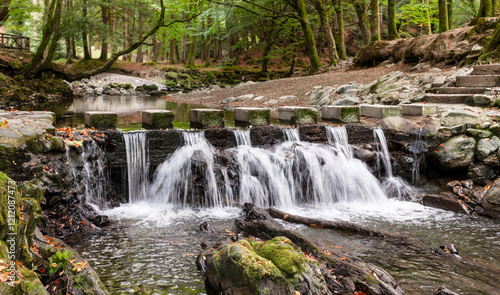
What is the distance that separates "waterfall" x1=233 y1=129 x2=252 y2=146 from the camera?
9000mm

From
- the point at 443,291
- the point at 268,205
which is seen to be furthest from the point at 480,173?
the point at 443,291

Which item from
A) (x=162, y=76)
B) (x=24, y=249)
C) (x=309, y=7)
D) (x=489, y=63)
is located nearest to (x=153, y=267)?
(x=24, y=249)

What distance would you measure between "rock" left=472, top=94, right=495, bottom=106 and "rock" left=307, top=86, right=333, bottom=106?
524cm

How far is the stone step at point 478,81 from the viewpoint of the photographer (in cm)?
1083

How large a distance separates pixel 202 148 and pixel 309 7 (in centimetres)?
2779

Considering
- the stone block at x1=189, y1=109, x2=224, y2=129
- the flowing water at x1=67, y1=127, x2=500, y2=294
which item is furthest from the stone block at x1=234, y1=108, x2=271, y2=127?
the flowing water at x1=67, y1=127, x2=500, y2=294

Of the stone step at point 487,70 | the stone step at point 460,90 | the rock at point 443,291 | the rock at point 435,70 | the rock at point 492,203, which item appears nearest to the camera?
the rock at point 443,291

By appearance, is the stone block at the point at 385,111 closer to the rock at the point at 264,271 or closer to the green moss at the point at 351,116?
the green moss at the point at 351,116

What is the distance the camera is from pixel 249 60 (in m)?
36.2

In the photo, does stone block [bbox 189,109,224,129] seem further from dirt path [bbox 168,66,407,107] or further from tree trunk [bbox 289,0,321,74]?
tree trunk [bbox 289,0,321,74]

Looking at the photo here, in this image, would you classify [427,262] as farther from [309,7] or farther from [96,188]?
[309,7]

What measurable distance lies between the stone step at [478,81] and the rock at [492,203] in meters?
4.81

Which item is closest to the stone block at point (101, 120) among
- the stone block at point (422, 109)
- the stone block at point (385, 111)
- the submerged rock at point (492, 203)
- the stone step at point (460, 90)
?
the stone block at point (385, 111)

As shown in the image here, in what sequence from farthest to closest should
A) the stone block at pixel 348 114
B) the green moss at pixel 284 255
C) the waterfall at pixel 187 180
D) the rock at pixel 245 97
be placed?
the rock at pixel 245 97, the stone block at pixel 348 114, the waterfall at pixel 187 180, the green moss at pixel 284 255
